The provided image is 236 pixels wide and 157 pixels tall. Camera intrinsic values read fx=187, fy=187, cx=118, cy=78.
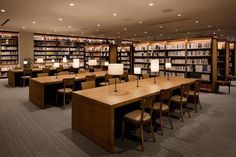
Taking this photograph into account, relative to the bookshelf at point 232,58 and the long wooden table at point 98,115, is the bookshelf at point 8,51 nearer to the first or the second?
the long wooden table at point 98,115

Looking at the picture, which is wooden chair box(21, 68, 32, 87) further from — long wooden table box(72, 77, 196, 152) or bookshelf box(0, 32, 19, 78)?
long wooden table box(72, 77, 196, 152)

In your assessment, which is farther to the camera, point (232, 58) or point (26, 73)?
point (232, 58)

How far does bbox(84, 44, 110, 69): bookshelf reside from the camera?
1189cm

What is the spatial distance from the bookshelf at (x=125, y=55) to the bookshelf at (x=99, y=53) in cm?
76

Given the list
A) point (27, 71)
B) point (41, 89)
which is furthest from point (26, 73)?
point (41, 89)

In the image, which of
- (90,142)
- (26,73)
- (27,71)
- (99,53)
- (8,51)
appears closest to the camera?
(90,142)

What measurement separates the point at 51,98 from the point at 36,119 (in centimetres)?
181

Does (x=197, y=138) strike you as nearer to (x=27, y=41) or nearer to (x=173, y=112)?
(x=173, y=112)

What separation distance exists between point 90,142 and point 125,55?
327 inches

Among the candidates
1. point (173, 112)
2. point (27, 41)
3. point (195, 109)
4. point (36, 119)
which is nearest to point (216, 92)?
point (195, 109)

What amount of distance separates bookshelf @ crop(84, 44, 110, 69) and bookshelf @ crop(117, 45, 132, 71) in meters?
0.76

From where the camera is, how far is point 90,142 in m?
3.26

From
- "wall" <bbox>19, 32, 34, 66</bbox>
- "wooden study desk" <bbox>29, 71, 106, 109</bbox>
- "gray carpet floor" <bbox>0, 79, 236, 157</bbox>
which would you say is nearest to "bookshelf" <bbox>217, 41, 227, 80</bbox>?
"gray carpet floor" <bbox>0, 79, 236, 157</bbox>

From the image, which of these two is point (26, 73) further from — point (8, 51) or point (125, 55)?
point (125, 55)
